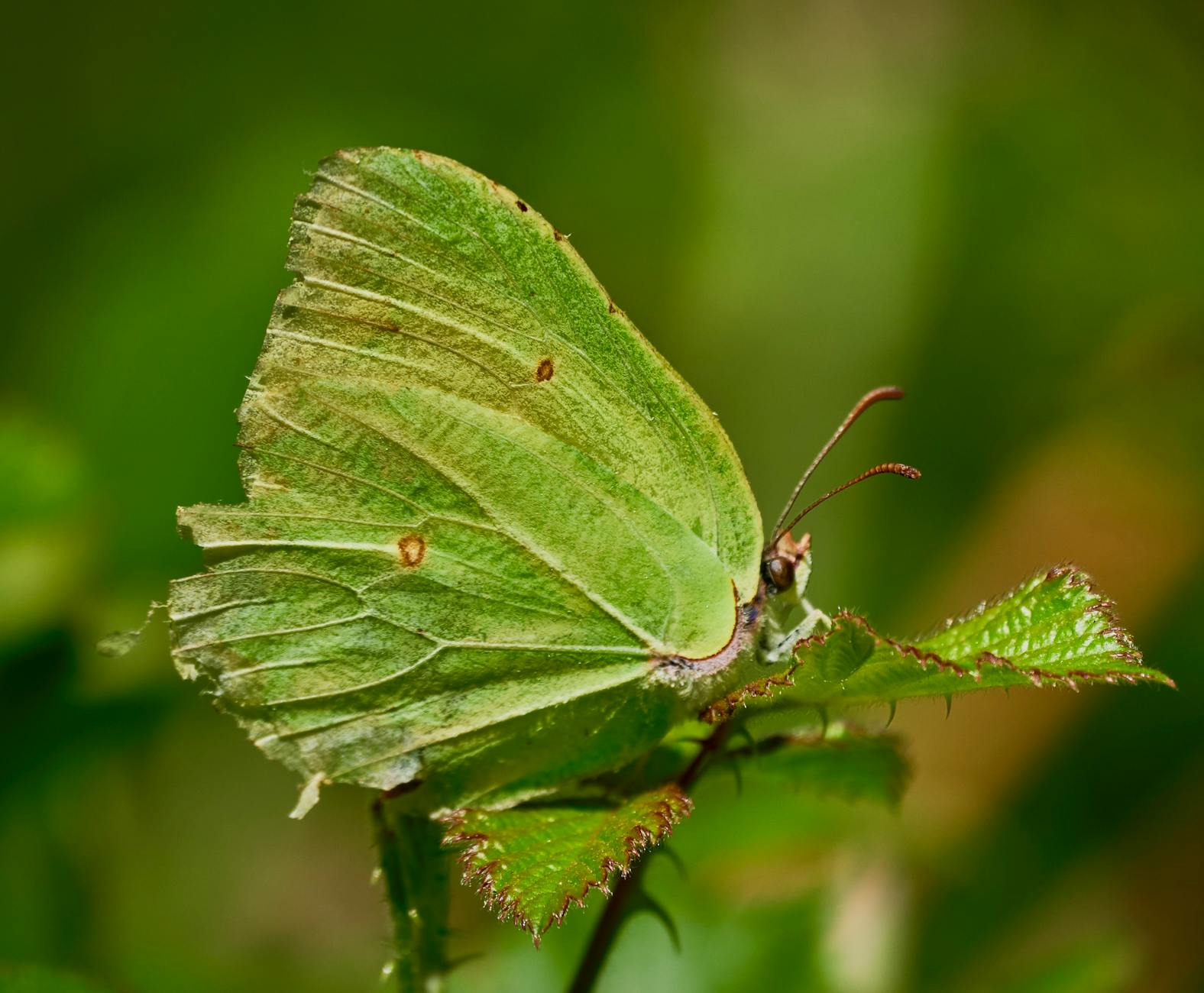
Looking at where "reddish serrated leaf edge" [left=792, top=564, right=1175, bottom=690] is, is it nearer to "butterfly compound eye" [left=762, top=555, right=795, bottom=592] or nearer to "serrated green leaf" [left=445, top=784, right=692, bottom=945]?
"serrated green leaf" [left=445, top=784, right=692, bottom=945]

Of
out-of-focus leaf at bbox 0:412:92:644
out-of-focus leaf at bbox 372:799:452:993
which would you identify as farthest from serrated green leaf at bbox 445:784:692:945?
out-of-focus leaf at bbox 0:412:92:644

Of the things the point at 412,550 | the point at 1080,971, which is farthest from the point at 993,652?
the point at 1080,971

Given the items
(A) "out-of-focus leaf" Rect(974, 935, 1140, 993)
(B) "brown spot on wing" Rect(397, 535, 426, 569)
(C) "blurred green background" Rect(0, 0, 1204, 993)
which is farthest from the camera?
(C) "blurred green background" Rect(0, 0, 1204, 993)

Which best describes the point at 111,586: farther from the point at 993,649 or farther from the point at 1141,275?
the point at 1141,275

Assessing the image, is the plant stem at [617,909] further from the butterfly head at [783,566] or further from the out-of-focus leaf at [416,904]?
the butterfly head at [783,566]

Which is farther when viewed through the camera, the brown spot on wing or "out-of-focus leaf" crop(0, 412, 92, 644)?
"out-of-focus leaf" crop(0, 412, 92, 644)

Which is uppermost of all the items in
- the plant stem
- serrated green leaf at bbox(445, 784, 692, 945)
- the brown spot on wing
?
the brown spot on wing

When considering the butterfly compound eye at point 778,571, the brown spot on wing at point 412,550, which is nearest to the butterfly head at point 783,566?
the butterfly compound eye at point 778,571
